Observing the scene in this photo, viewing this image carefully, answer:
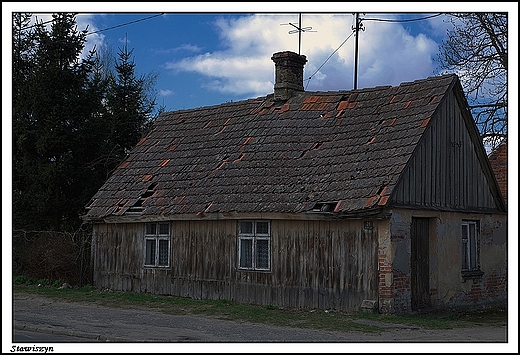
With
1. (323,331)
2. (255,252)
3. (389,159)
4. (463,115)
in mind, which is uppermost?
(463,115)

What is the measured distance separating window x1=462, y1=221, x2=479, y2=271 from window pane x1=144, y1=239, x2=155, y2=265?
884 centimetres

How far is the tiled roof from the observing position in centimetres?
1748

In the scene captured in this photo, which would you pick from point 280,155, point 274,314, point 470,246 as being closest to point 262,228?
point 280,155

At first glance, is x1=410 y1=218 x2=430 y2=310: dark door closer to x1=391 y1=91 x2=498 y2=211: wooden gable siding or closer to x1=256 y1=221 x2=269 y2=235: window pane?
x1=391 y1=91 x2=498 y2=211: wooden gable siding

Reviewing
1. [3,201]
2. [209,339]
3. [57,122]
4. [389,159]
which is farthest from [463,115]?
[57,122]

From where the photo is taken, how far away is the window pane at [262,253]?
18.4 metres

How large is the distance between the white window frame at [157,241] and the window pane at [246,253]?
8.84 ft

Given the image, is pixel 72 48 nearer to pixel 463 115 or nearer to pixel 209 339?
pixel 463 115

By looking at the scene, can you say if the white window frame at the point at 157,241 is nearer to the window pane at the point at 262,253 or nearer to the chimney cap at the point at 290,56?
the window pane at the point at 262,253

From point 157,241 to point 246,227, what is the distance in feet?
11.1

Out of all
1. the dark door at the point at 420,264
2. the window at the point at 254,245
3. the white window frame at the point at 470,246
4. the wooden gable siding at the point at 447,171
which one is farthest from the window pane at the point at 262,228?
the white window frame at the point at 470,246

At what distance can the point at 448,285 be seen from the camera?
18.1m

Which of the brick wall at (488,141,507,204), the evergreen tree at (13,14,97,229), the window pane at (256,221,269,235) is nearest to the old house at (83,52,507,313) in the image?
the window pane at (256,221,269,235)

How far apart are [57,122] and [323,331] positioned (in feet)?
55.7
